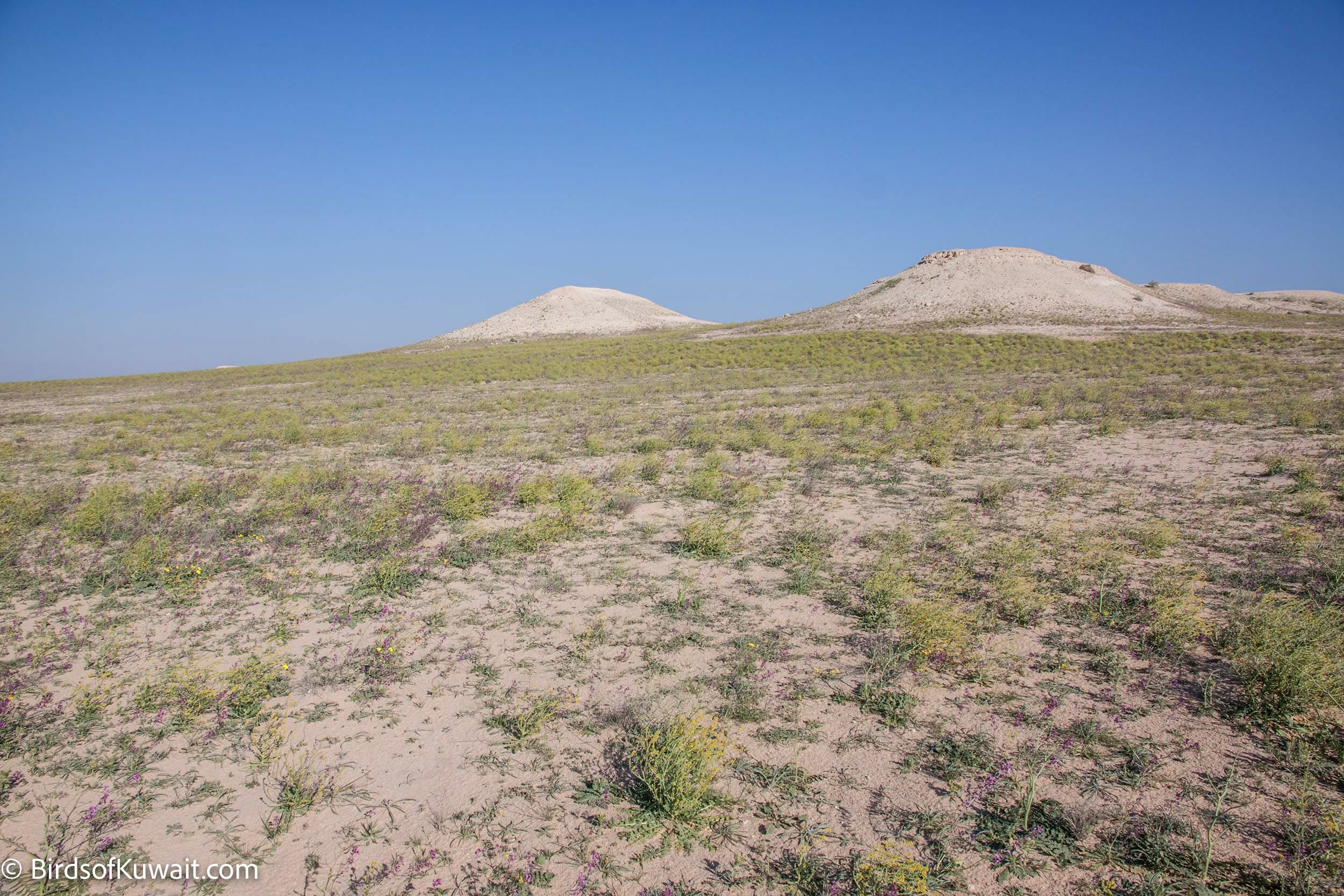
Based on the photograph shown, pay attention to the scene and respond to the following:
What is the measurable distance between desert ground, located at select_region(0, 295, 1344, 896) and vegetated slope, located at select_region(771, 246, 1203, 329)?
1946 inches

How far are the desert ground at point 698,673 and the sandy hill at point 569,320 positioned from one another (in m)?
82.6

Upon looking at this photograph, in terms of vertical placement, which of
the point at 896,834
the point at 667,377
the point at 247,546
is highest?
the point at 667,377

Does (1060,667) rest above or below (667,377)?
below

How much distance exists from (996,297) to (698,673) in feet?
225

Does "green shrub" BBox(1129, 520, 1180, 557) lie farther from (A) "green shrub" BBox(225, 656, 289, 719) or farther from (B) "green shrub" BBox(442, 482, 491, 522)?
(A) "green shrub" BBox(225, 656, 289, 719)

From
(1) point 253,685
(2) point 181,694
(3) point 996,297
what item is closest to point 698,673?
(1) point 253,685

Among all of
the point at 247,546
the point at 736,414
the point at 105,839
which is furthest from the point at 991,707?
the point at 736,414

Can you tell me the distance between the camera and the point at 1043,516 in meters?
8.67

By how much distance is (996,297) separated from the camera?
2441 inches

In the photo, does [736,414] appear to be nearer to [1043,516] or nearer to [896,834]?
[1043,516]

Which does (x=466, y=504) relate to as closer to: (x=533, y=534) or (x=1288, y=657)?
(x=533, y=534)

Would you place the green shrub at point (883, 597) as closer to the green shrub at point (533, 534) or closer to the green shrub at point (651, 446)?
the green shrub at point (533, 534)

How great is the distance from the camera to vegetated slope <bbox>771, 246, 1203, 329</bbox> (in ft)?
180

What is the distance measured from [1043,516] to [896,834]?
678 centimetres
